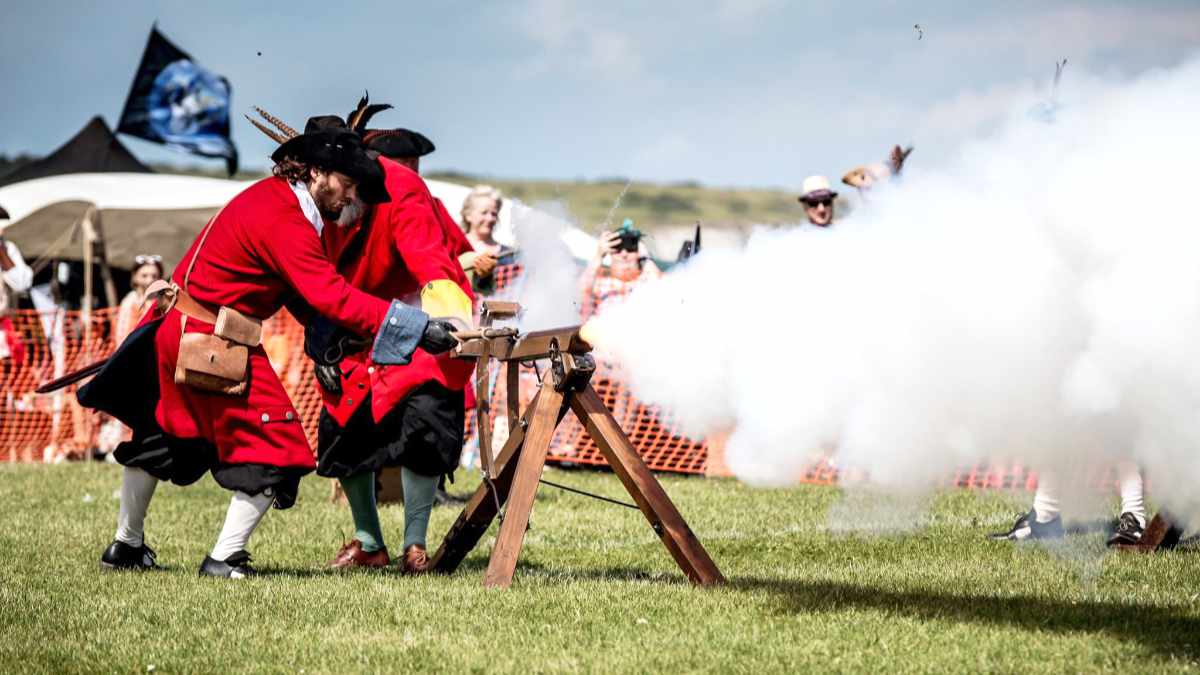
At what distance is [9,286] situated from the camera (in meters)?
14.1

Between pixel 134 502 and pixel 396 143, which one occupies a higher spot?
pixel 396 143

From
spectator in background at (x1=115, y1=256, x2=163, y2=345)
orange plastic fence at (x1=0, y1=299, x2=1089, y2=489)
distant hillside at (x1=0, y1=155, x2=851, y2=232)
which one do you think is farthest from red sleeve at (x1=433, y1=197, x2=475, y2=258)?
distant hillside at (x1=0, y1=155, x2=851, y2=232)

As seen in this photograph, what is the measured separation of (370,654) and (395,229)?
92.8 inches

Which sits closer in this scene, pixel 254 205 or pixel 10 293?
pixel 254 205

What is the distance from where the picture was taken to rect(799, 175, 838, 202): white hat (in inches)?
429

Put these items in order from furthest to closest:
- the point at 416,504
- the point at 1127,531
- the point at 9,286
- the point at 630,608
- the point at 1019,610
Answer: the point at 9,286
the point at 1127,531
the point at 416,504
the point at 630,608
the point at 1019,610

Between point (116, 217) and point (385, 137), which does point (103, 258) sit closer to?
point (116, 217)

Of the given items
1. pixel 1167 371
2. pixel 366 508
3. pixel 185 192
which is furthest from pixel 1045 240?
pixel 185 192

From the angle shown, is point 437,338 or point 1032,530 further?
point 1032,530

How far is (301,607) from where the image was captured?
5918 millimetres

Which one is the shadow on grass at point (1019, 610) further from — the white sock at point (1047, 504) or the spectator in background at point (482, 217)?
the spectator in background at point (482, 217)

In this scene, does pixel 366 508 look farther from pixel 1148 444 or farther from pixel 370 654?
pixel 1148 444

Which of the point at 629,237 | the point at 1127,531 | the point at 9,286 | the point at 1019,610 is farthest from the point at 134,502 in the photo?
the point at 9,286

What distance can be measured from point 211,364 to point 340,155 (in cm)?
107
